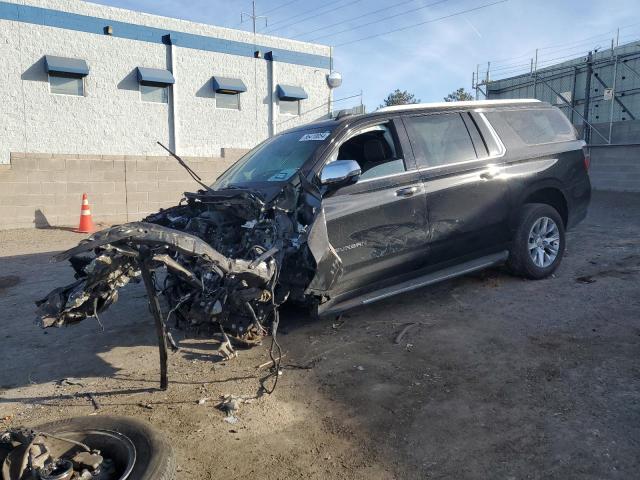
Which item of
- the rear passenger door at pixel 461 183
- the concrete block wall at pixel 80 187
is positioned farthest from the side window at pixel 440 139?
the concrete block wall at pixel 80 187

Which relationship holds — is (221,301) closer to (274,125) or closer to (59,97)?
(59,97)

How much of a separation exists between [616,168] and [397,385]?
43.2 ft

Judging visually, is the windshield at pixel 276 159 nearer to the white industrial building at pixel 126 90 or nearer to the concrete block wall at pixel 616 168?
the white industrial building at pixel 126 90

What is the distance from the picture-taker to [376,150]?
4.66 m

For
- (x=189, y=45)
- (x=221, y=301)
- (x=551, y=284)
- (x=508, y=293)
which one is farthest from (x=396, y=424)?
(x=189, y=45)

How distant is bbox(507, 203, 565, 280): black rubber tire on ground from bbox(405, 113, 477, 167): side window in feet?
3.10

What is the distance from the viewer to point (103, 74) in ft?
52.0

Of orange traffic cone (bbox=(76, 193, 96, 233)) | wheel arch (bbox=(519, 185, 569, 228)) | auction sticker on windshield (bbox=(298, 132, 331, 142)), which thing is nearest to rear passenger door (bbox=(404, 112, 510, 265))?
wheel arch (bbox=(519, 185, 569, 228))

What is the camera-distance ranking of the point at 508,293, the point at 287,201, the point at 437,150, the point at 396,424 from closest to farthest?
the point at 396,424
the point at 287,201
the point at 437,150
the point at 508,293

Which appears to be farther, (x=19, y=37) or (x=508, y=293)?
(x=19, y=37)

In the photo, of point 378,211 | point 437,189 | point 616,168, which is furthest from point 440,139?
point 616,168

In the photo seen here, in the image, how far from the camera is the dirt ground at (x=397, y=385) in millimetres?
2688

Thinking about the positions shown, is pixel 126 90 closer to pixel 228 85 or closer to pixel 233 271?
pixel 228 85

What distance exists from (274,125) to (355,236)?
16.1 meters
